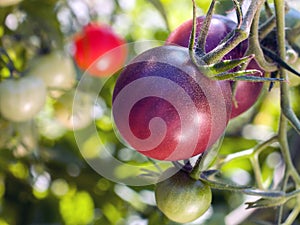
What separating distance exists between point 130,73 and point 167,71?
0.03m

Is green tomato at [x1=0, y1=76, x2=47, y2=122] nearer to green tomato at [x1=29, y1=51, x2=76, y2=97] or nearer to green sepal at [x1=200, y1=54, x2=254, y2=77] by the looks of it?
green tomato at [x1=29, y1=51, x2=76, y2=97]

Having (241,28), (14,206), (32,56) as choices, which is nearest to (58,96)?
(32,56)

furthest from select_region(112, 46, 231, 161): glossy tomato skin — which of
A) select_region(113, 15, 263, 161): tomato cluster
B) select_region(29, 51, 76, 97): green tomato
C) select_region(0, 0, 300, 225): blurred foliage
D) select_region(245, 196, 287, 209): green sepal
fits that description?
select_region(29, 51, 76, 97): green tomato

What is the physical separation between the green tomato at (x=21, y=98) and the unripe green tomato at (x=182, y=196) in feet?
1.44

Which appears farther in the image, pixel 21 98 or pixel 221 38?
pixel 21 98

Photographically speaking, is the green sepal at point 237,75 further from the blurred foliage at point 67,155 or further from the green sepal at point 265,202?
the blurred foliage at point 67,155

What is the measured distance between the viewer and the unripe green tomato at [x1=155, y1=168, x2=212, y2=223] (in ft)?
1.94

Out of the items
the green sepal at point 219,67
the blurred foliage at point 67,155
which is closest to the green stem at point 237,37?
the green sepal at point 219,67

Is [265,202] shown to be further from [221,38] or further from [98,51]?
[98,51]

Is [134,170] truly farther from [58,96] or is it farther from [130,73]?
[130,73]

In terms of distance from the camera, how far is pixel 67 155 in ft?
4.03

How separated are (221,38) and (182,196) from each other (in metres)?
0.14

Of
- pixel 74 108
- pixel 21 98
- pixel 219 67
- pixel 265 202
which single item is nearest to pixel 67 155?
pixel 74 108

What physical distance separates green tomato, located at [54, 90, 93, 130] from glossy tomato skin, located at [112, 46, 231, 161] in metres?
0.59
